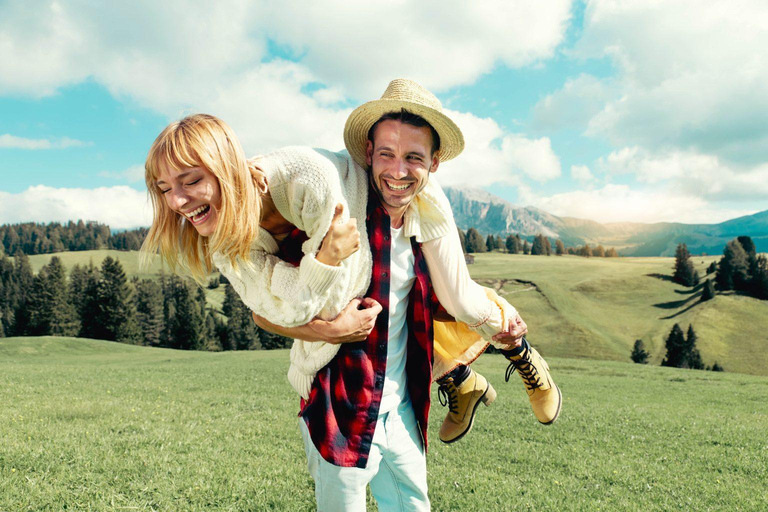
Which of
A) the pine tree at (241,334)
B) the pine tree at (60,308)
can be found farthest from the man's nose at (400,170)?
the pine tree at (60,308)

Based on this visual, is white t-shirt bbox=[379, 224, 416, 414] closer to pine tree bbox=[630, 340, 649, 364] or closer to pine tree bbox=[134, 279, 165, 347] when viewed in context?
pine tree bbox=[630, 340, 649, 364]

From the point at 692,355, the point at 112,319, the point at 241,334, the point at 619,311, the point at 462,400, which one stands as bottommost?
the point at 241,334

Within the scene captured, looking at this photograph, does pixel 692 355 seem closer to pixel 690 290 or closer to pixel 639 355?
pixel 639 355

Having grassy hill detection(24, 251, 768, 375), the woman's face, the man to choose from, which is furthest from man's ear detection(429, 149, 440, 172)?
grassy hill detection(24, 251, 768, 375)

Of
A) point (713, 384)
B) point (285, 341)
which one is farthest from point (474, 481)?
point (285, 341)

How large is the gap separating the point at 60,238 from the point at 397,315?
169m

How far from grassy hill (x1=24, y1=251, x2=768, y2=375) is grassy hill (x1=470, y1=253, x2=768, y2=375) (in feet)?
0.34

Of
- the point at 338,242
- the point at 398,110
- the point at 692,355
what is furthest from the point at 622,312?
the point at 338,242

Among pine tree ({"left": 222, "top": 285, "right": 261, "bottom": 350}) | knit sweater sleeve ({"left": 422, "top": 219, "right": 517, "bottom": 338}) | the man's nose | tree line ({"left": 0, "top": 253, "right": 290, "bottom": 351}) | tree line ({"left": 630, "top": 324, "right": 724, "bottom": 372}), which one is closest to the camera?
the man's nose

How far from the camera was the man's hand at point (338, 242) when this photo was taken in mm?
1982

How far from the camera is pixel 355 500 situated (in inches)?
90.7

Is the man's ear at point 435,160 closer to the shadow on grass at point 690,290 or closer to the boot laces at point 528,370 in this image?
the boot laces at point 528,370

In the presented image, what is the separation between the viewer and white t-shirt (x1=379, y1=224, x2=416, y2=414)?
2.46 m

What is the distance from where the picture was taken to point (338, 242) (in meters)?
2.00
